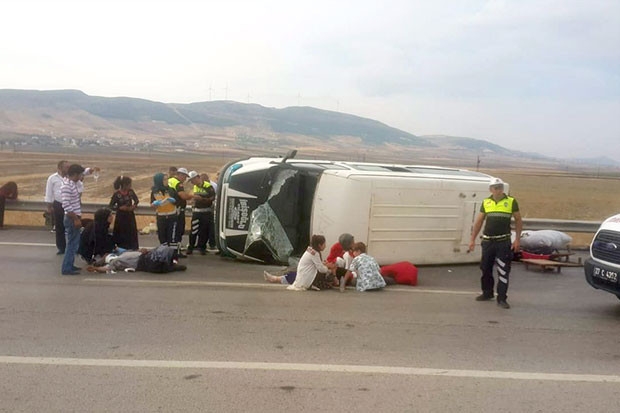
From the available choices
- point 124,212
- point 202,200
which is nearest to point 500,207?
point 202,200

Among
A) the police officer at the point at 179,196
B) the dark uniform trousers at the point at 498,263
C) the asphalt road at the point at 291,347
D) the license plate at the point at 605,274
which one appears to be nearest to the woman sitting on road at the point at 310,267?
the asphalt road at the point at 291,347

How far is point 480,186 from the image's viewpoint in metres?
11.2

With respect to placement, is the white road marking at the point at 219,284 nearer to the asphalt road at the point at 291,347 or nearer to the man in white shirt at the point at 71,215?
the asphalt road at the point at 291,347

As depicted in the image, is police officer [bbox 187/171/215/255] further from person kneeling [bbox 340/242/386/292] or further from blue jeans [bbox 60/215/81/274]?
person kneeling [bbox 340/242/386/292]

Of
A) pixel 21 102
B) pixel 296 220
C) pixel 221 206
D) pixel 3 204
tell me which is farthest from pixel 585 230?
pixel 21 102

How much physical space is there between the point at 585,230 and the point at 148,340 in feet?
35.0

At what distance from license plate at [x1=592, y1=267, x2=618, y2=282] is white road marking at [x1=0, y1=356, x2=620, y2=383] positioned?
2.39 metres

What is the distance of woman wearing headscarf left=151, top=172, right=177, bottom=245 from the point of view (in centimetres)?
1096

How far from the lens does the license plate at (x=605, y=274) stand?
751cm

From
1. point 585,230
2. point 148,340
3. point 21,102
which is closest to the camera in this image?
point 148,340

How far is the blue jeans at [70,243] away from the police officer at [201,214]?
2586 millimetres

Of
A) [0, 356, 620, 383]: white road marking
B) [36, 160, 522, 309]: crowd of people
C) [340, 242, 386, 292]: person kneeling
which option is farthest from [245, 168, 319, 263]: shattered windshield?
[0, 356, 620, 383]: white road marking

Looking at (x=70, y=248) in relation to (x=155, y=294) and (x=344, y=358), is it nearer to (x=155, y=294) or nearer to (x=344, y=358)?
(x=155, y=294)

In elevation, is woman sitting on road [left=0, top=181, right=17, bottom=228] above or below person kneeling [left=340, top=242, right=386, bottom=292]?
above
